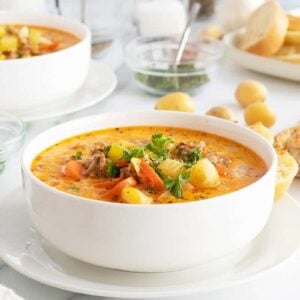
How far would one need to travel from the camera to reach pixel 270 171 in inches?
52.7

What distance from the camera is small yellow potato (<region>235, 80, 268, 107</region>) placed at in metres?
2.26

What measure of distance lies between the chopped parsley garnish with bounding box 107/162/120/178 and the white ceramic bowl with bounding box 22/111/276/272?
13 centimetres

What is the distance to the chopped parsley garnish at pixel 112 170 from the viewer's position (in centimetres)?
137

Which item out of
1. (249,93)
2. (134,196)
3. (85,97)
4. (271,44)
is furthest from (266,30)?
(134,196)

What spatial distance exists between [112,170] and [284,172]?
41 centimetres

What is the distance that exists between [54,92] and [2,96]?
14 cm

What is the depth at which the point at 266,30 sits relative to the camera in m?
2.56

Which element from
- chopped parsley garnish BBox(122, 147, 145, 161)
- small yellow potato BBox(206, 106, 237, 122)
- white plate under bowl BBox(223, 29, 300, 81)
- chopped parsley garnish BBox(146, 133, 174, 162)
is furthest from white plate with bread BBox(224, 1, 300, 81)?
chopped parsley garnish BBox(122, 147, 145, 161)

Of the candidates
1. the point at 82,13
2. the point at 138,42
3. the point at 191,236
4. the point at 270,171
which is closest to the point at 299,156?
the point at 270,171

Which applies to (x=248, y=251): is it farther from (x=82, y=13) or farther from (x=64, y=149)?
(x=82, y=13)

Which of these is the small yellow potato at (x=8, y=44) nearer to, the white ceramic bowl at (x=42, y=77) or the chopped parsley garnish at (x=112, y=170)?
the white ceramic bowl at (x=42, y=77)

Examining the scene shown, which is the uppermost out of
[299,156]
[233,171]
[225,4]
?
[233,171]

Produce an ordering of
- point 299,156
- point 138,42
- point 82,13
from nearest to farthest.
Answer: point 299,156, point 138,42, point 82,13

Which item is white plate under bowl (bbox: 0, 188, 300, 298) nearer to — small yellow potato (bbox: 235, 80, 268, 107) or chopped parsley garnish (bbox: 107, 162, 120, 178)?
chopped parsley garnish (bbox: 107, 162, 120, 178)
